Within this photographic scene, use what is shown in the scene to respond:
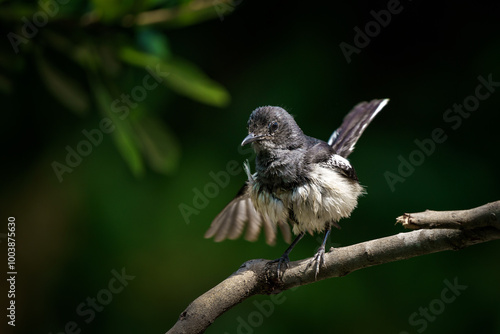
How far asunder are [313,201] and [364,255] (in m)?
0.81

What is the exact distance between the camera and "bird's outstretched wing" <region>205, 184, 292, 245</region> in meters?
3.53

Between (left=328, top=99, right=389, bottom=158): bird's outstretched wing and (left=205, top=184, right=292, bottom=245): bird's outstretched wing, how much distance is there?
2.16 feet

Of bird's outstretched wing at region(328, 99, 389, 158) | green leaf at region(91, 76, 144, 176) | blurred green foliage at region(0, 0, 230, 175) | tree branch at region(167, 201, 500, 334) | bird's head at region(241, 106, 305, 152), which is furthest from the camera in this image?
bird's outstretched wing at region(328, 99, 389, 158)

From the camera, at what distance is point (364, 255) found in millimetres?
2084

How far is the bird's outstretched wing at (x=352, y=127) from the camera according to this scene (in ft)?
12.1

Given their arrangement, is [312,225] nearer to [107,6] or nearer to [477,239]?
[477,239]

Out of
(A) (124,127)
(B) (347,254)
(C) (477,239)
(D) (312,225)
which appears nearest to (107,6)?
(A) (124,127)

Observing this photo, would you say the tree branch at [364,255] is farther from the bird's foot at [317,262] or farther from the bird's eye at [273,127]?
the bird's eye at [273,127]

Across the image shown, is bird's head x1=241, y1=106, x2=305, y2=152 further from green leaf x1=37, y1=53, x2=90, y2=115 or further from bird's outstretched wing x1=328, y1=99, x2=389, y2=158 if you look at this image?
green leaf x1=37, y1=53, x2=90, y2=115

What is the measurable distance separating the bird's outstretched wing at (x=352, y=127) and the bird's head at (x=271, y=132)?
0.61 metres

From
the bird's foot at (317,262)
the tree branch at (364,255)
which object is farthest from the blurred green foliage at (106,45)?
the bird's foot at (317,262)

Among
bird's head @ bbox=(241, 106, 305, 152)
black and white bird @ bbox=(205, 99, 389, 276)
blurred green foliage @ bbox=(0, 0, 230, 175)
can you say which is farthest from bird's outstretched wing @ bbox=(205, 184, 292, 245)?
blurred green foliage @ bbox=(0, 0, 230, 175)

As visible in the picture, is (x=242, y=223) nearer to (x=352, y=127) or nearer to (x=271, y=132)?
(x=271, y=132)

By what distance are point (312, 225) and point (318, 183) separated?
0.26m
